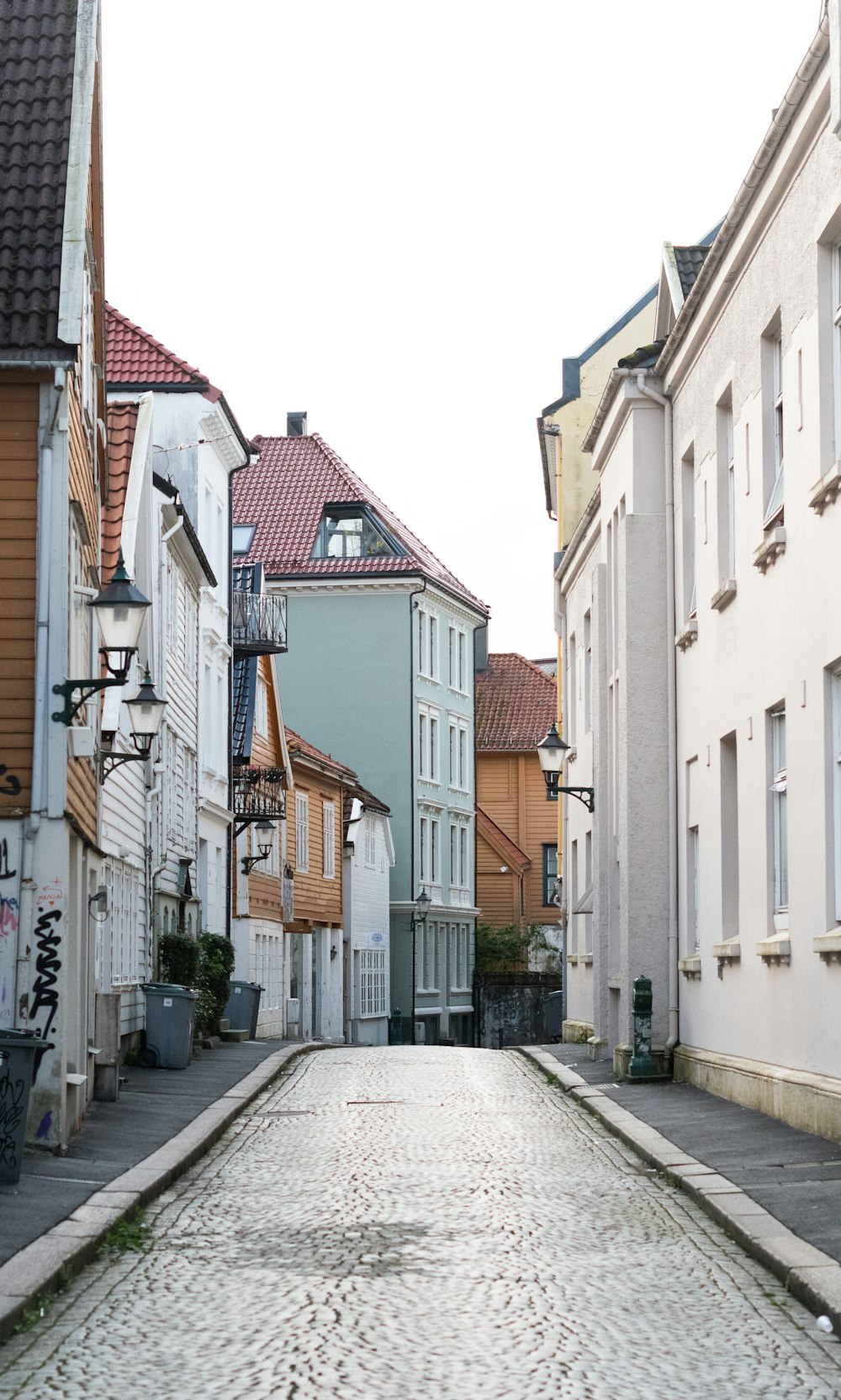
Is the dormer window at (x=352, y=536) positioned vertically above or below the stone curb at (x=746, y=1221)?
above

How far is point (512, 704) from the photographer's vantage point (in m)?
68.8

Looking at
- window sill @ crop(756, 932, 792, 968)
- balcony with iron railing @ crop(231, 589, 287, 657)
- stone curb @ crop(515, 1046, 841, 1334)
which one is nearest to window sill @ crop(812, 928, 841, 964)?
window sill @ crop(756, 932, 792, 968)

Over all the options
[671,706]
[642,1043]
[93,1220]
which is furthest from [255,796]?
[93,1220]

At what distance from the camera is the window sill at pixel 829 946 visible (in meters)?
12.5

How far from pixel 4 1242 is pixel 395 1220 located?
2.20 m

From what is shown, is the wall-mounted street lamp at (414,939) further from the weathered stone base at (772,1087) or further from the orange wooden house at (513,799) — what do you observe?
the weathered stone base at (772,1087)

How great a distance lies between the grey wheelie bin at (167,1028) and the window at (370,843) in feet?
95.6

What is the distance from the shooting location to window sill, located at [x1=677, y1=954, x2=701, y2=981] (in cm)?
1845

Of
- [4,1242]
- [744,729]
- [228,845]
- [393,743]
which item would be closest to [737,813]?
[744,729]

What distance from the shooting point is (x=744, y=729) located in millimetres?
16203

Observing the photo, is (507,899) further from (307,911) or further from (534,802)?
(307,911)

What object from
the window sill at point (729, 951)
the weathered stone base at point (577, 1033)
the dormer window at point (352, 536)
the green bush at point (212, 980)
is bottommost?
the weathered stone base at point (577, 1033)

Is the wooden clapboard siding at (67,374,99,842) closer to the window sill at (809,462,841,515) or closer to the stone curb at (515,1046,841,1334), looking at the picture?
the stone curb at (515,1046,841,1334)

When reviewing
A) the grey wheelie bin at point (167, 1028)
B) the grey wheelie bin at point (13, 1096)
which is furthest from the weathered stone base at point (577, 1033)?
the grey wheelie bin at point (13, 1096)
